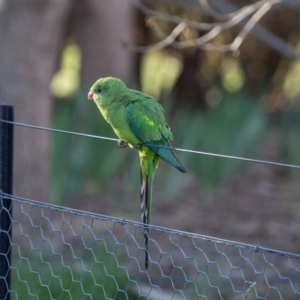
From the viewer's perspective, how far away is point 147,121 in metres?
4.24

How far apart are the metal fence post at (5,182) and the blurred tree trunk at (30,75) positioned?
3890mm

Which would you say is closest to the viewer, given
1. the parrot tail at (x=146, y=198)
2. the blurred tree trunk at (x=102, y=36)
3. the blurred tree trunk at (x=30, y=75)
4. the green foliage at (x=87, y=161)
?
the parrot tail at (x=146, y=198)

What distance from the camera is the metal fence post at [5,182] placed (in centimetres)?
359

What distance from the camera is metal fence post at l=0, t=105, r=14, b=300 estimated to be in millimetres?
3588

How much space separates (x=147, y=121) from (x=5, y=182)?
3.33ft

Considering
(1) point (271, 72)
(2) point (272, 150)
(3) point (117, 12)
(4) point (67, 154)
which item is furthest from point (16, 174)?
(1) point (271, 72)

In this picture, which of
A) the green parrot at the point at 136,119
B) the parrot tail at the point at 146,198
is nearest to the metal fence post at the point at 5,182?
the parrot tail at the point at 146,198

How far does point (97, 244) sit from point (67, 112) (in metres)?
3.36

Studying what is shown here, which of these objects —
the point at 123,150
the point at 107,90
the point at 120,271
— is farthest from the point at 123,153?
the point at 107,90

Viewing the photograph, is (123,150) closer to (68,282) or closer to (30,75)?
(30,75)

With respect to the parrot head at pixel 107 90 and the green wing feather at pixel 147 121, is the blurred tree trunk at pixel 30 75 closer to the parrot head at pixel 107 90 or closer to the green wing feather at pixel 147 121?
the parrot head at pixel 107 90

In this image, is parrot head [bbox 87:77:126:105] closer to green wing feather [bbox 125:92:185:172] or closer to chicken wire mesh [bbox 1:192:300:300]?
green wing feather [bbox 125:92:185:172]

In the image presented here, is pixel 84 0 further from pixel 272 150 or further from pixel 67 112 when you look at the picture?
pixel 272 150

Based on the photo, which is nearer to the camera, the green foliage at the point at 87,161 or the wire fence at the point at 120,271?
the wire fence at the point at 120,271
